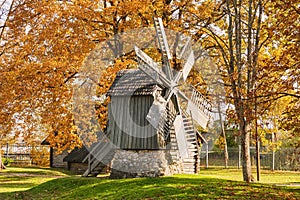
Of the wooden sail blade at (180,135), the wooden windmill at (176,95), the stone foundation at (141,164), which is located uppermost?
the wooden windmill at (176,95)

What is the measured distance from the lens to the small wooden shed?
18.3m

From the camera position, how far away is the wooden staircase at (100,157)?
19.8 metres

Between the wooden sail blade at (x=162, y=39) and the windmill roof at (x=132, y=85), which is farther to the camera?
the wooden sail blade at (x=162, y=39)

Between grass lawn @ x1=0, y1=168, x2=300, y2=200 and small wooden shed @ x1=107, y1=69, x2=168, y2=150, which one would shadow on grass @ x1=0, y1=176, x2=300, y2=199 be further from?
small wooden shed @ x1=107, y1=69, x2=168, y2=150

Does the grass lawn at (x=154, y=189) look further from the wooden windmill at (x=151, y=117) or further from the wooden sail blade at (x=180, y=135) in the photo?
the wooden sail blade at (x=180, y=135)

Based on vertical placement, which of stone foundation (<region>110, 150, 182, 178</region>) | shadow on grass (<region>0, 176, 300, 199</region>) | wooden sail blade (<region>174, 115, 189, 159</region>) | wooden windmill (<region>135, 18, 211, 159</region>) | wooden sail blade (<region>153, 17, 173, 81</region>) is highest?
wooden sail blade (<region>153, 17, 173, 81</region>)

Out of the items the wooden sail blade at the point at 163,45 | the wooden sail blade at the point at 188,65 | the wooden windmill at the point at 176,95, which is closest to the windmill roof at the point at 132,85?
the wooden windmill at the point at 176,95

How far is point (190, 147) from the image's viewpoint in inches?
806

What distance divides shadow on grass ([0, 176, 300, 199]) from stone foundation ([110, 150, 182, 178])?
1.60 m

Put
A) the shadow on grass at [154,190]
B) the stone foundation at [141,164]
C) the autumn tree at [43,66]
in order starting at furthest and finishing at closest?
1. the stone foundation at [141,164]
2. the autumn tree at [43,66]
3. the shadow on grass at [154,190]

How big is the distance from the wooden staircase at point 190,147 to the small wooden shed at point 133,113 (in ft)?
5.01

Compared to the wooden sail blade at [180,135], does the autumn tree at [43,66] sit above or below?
above

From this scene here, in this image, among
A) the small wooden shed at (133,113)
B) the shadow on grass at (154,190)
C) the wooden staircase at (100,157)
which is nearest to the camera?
the shadow on grass at (154,190)

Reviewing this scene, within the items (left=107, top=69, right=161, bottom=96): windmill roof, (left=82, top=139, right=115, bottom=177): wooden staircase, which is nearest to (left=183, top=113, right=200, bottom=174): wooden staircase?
(left=107, top=69, right=161, bottom=96): windmill roof
